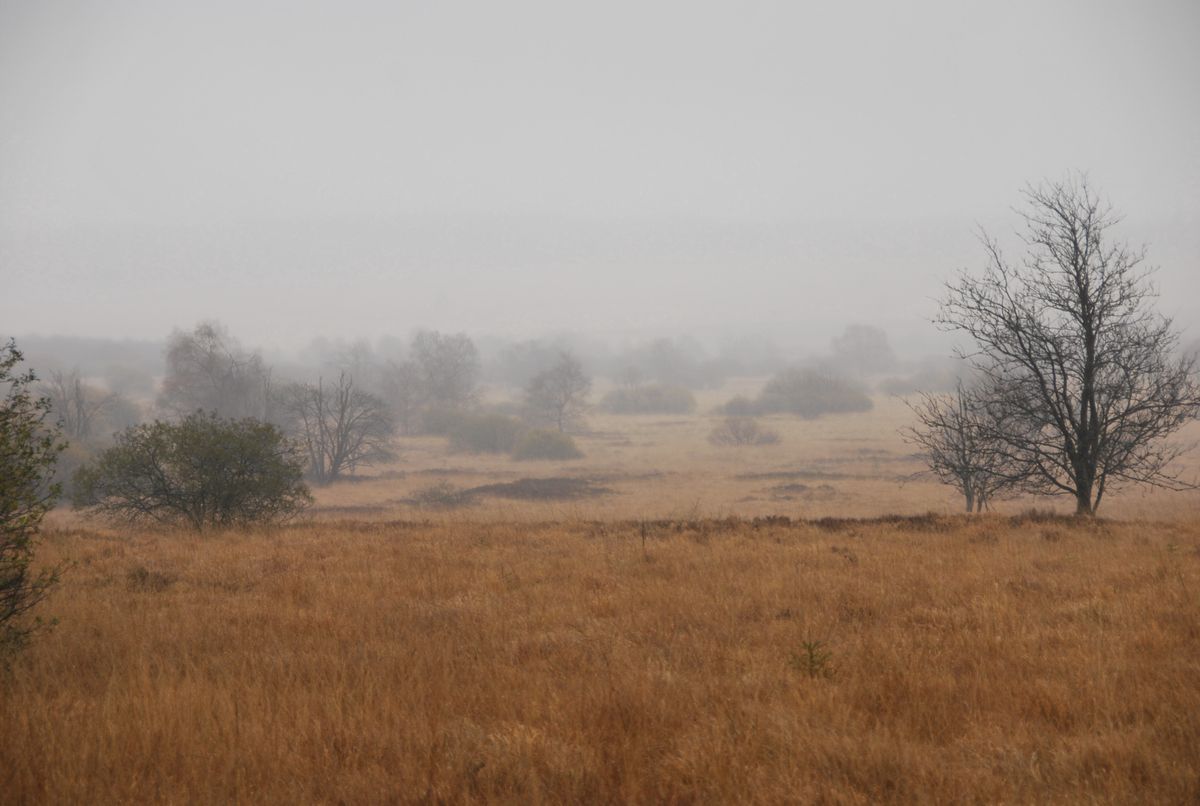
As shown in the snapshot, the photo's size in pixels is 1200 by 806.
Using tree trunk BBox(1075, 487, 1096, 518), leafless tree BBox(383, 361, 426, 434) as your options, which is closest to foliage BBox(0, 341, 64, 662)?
tree trunk BBox(1075, 487, 1096, 518)

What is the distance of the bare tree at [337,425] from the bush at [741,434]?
31.7 meters

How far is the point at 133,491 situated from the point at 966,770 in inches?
740

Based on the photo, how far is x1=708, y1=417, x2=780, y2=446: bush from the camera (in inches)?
2557

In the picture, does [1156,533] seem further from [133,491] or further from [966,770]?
[133,491]

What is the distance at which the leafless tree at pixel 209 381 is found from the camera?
5472cm

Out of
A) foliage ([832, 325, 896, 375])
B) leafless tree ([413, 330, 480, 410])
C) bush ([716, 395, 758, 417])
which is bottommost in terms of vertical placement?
bush ([716, 395, 758, 417])

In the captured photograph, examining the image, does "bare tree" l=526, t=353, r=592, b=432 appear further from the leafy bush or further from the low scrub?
the leafy bush

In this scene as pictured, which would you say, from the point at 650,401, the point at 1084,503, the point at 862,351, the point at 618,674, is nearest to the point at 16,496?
the point at 618,674

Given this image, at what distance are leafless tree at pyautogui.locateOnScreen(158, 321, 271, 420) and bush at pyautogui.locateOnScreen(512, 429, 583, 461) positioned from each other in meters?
21.6

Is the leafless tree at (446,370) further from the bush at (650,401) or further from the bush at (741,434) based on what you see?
the bush at (741,434)

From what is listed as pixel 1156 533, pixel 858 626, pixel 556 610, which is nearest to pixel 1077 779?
pixel 858 626

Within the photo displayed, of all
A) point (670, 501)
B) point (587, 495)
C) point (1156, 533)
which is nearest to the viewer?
point (1156, 533)

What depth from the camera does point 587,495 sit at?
4069cm

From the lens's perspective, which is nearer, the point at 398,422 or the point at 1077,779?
the point at 1077,779
